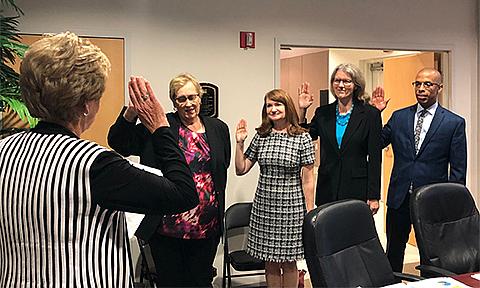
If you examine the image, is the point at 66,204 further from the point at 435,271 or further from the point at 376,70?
the point at 376,70

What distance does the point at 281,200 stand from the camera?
3.45 meters

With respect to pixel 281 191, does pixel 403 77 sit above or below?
above

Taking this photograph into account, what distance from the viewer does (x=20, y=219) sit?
4.36 feet

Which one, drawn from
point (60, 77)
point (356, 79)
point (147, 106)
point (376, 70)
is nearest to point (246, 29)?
point (356, 79)

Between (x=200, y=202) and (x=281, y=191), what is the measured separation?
68 cm

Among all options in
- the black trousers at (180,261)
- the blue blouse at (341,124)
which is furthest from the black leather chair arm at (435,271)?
the blue blouse at (341,124)

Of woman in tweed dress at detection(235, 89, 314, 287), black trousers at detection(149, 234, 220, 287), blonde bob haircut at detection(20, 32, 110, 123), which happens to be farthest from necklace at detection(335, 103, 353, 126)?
blonde bob haircut at detection(20, 32, 110, 123)

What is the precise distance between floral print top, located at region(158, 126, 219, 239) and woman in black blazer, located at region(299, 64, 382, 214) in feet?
3.19

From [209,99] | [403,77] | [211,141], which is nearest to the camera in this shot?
[211,141]

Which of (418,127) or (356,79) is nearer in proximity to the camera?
(356,79)

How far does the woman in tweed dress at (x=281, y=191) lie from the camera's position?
345 centimetres

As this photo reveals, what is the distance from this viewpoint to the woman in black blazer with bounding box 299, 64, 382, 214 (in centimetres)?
360

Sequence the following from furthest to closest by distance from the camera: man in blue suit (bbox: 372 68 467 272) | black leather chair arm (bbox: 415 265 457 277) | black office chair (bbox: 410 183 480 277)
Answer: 1. man in blue suit (bbox: 372 68 467 272)
2. black office chair (bbox: 410 183 480 277)
3. black leather chair arm (bbox: 415 265 457 277)

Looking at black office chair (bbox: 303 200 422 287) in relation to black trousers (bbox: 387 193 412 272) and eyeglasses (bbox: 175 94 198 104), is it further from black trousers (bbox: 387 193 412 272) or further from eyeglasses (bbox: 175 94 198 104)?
black trousers (bbox: 387 193 412 272)
